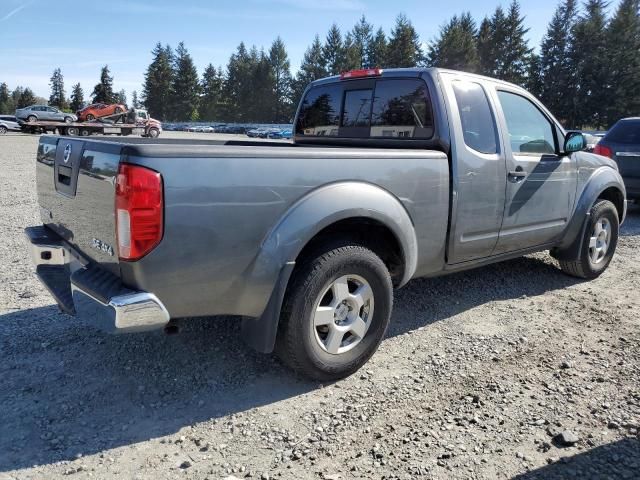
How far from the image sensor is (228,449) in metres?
2.46

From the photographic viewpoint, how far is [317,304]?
9.58 feet

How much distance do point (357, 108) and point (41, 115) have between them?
134 feet

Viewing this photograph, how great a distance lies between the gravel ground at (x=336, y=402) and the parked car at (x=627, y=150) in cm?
550

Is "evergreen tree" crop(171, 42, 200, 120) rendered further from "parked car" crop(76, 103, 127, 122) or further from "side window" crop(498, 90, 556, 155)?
"side window" crop(498, 90, 556, 155)

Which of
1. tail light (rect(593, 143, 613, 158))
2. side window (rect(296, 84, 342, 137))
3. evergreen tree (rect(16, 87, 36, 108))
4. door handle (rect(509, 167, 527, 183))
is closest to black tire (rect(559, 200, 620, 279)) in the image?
door handle (rect(509, 167, 527, 183))

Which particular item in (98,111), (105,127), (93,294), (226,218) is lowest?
(93,294)

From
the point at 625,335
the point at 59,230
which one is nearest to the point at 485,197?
the point at 625,335

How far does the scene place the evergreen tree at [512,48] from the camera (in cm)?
7112

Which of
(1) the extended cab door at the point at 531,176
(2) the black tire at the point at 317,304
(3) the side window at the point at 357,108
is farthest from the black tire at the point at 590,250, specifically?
(2) the black tire at the point at 317,304

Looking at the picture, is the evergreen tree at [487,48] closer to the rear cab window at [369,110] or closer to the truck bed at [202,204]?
the rear cab window at [369,110]

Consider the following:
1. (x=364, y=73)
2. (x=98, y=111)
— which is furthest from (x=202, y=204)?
(x=98, y=111)

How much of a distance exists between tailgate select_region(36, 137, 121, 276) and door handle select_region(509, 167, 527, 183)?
310 cm

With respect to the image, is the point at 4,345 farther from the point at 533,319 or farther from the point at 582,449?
the point at 533,319

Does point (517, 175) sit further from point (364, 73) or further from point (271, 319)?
point (271, 319)
